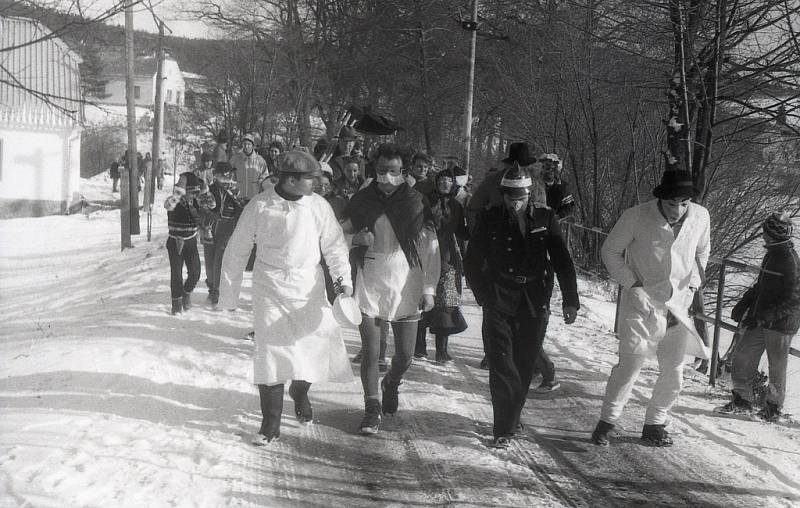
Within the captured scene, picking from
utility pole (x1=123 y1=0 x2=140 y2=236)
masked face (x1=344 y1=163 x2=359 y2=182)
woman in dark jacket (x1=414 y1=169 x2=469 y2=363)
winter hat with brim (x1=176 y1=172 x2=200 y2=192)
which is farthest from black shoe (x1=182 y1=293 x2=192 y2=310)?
utility pole (x1=123 y1=0 x2=140 y2=236)

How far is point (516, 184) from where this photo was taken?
17.2ft

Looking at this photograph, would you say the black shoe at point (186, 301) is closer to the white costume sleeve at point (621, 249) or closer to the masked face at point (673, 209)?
the white costume sleeve at point (621, 249)

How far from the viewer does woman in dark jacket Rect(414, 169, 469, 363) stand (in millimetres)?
6605

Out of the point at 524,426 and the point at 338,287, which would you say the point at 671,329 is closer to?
the point at 524,426

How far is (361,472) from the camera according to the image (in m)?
4.88

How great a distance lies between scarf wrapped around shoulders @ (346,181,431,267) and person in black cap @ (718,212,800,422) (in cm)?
294

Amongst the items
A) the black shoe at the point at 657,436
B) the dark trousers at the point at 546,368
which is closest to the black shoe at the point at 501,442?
the black shoe at the point at 657,436

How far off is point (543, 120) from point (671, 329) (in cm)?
1336

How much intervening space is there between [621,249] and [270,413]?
263 centimetres

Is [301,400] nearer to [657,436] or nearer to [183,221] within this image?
[657,436]

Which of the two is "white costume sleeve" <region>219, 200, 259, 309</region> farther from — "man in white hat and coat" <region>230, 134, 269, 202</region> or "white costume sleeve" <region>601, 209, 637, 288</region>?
"man in white hat and coat" <region>230, 134, 269, 202</region>

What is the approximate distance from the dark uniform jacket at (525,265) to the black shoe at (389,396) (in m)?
1.04

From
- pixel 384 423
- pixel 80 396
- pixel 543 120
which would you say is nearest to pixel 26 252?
pixel 543 120

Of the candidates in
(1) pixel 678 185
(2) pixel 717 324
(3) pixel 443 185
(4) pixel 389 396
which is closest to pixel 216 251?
(3) pixel 443 185
